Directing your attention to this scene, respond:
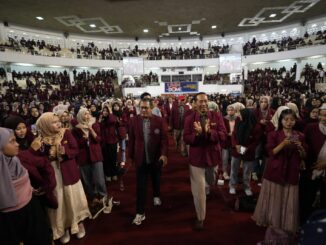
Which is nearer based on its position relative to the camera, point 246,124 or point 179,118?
point 246,124

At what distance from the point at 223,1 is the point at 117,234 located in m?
18.7

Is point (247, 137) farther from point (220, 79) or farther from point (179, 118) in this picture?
point (220, 79)

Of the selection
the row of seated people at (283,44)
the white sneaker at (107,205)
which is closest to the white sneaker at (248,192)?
the white sneaker at (107,205)

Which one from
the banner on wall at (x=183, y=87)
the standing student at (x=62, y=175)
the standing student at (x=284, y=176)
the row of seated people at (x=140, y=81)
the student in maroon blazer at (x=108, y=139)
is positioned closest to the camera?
the standing student at (x=284, y=176)

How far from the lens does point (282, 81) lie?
67.4 feet

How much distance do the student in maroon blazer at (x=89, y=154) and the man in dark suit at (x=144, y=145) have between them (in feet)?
2.27

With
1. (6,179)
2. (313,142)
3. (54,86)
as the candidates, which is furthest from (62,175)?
(54,86)

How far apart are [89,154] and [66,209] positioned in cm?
99

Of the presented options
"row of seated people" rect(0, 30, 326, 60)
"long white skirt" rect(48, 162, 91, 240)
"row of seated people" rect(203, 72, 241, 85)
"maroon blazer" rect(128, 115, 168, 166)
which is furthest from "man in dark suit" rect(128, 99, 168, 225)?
"row of seated people" rect(0, 30, 326, 60)

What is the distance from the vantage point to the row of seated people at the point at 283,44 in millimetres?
20828

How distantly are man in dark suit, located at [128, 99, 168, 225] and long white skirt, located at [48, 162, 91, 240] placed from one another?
0.89 m

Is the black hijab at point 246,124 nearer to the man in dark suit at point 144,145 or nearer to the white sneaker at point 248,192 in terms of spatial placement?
the white sneaker at point 248,192

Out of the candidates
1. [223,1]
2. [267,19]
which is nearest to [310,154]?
[223,1]

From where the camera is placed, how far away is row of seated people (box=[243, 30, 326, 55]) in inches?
820
